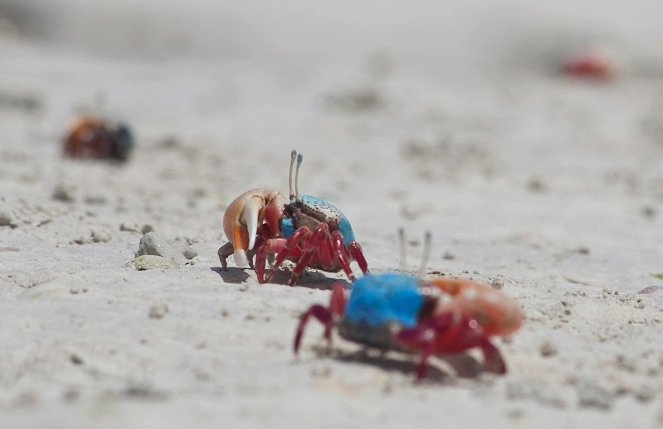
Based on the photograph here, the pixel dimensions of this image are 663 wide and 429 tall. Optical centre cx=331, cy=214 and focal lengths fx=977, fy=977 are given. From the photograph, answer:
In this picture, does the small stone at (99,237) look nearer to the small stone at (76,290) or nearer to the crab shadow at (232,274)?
the crab shadow at (232,274)

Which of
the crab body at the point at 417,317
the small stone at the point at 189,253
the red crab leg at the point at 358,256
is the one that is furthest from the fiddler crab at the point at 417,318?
the small stone at the point at 189,253

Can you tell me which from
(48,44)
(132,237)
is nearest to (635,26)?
(48,44)

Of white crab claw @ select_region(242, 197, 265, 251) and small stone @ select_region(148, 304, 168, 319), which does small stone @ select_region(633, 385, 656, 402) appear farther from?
white crab claw @ select_region(242, 197, 265, 251)

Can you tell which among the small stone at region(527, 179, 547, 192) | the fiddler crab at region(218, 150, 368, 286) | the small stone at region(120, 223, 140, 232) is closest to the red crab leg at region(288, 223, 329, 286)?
the fiddler crab at region(218, 150, 368, 286)

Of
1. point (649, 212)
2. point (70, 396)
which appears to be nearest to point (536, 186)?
point (649, 212)

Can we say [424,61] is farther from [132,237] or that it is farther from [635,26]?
[132,237]

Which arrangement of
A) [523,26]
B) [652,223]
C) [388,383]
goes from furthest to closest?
1. [523,26]
2. [652,223]
3. [388,383]
